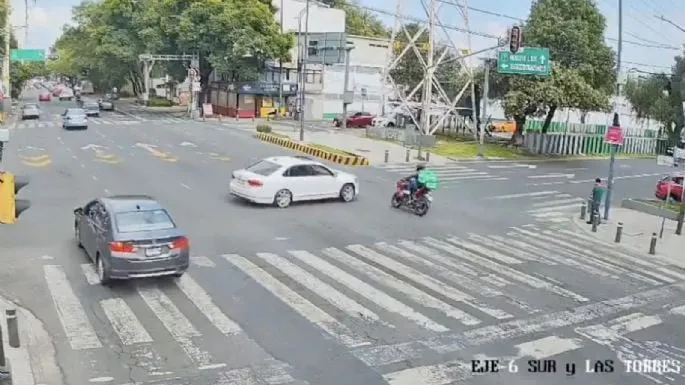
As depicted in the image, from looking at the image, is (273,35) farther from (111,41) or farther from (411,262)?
(411,262)

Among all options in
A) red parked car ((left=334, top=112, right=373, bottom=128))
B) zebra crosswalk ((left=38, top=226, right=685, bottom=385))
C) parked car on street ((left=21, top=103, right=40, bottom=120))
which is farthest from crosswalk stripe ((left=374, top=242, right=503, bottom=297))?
parked car on street ((left=21, top=103, right=40, bottom=120))

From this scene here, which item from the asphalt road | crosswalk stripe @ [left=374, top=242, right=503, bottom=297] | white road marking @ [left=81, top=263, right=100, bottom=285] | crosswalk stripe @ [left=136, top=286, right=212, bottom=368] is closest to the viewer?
the asphalt road

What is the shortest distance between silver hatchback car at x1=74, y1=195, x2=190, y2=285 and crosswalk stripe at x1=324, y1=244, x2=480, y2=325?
3.84 m

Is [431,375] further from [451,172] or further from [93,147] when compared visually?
[93,147]

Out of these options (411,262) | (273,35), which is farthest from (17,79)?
(411,262)

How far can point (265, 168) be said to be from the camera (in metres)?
Result: 22.9

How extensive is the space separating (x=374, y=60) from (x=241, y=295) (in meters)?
65.2

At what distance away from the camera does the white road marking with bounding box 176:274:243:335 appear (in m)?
11.7

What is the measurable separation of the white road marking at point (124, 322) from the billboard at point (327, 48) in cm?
5569

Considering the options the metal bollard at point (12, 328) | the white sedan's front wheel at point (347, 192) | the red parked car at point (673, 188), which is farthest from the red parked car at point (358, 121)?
the metal bollard at point (12, 328)

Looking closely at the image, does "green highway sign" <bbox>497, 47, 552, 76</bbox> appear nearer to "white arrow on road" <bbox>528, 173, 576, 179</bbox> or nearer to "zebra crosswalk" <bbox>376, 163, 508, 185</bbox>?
"white arrow on road" <bbox>528, 173, 576, 179</bbox>

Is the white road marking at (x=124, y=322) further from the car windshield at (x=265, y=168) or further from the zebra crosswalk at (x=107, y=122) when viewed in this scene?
the zebra crosswalk at (x=107, y=122)

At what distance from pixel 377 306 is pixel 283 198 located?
996 cm

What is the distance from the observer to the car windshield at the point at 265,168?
22.6 metres
